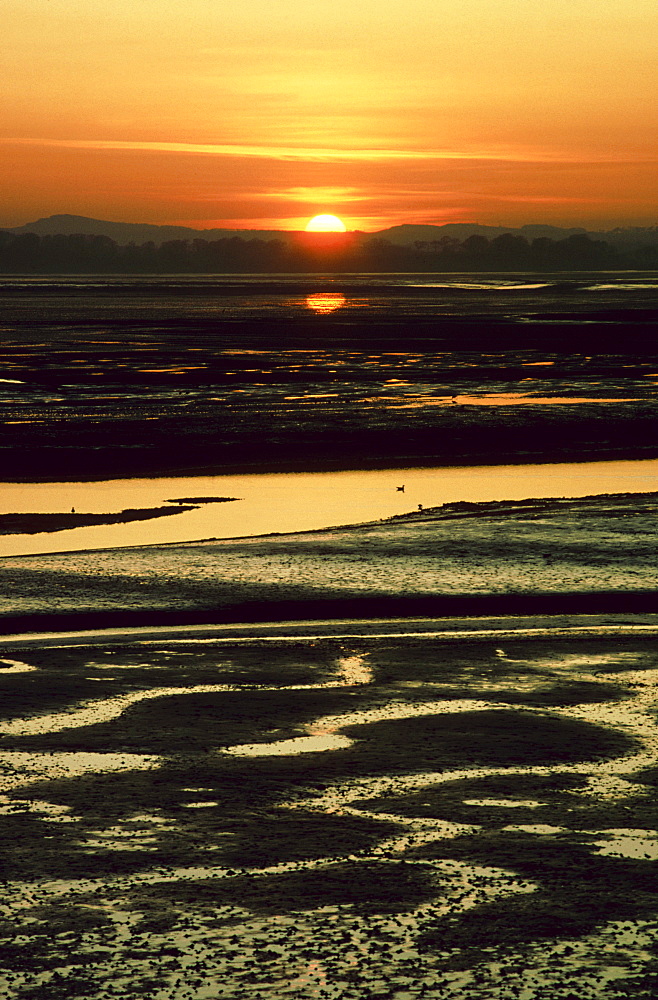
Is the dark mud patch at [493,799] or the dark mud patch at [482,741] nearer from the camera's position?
the dark mud patch at [493,799]

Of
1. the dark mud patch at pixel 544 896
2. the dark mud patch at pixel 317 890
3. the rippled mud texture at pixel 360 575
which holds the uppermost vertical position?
the rippled mud texture at pixel 360 575

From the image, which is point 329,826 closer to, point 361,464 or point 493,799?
point 493,799

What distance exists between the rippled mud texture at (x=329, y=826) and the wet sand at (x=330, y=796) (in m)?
0.02

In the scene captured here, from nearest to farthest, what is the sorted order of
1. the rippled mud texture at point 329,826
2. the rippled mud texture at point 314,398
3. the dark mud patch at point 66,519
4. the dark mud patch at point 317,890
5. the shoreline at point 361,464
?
the rippled mud texture at point 329,826 < the dark mud patch at point 317,890 < the dark mud patch at point 66,519 < the shoreline at point 361,464 < the rippled mud texture at point 314,398

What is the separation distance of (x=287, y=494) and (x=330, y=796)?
41.6 feet

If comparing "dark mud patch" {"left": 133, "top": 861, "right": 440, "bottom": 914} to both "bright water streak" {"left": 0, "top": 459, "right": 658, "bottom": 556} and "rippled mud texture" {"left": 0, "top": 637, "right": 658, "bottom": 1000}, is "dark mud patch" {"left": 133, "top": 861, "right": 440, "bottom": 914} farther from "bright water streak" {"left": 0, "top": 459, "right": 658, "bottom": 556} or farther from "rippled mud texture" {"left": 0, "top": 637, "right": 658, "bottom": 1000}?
"bright water streak" {"left": 0, "top": 459, "right": 658, "bottom": 556}

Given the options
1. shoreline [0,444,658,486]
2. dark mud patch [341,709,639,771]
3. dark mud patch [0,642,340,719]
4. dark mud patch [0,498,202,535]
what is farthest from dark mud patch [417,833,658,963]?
shoreline [0,444,658,486]

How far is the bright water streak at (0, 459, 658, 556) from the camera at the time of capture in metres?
15.8

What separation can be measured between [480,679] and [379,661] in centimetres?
84

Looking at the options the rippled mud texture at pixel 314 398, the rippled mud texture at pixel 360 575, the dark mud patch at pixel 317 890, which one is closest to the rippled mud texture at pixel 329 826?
the dark mud patch at pixel 317 890

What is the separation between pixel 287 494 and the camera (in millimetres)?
19125

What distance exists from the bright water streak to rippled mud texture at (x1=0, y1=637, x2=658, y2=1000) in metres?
6.26

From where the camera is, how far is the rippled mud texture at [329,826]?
15.6 feet

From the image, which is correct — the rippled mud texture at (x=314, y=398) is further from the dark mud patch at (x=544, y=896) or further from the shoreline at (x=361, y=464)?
the dark mud patch at (x=544, y=896)
